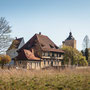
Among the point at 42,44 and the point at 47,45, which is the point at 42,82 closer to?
the point at 42,44

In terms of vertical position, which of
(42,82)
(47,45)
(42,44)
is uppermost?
(42,44)

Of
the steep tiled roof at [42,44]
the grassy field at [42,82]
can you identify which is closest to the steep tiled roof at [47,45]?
the steep tiled roof at [42,44]

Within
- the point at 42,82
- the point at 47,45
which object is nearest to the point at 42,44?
the point at 47,45

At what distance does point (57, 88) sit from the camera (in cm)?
701

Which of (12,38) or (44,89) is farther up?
(12,38)

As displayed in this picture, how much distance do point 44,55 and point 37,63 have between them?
10.9 feet

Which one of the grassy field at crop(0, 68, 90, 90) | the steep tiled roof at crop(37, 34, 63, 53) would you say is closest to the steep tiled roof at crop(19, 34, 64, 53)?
the steep tiled roof at crop(37, 34, 63, 53)

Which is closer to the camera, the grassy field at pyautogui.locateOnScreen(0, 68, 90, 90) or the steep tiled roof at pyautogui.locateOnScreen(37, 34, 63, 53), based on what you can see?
the grassy field at pyautogui.locateOnScreen(0, 68, 90, 90)

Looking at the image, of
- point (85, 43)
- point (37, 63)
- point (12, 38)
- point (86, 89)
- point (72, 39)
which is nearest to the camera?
point (86, 89)

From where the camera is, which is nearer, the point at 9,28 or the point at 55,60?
the point at 9,28

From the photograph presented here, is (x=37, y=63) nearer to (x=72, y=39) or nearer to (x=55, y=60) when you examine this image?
(x=55, y=60)

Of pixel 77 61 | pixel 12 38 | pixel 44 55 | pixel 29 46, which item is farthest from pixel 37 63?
pixel 77 61

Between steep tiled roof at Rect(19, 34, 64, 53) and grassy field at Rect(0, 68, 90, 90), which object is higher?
steep tiled roof at Rect(19, 34, 64, 53)

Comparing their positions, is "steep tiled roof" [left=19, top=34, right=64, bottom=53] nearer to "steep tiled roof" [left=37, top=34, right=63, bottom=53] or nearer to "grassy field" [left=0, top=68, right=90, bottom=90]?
"steep tiled roof" [left=37, top=34, right=63, bottom=53]
